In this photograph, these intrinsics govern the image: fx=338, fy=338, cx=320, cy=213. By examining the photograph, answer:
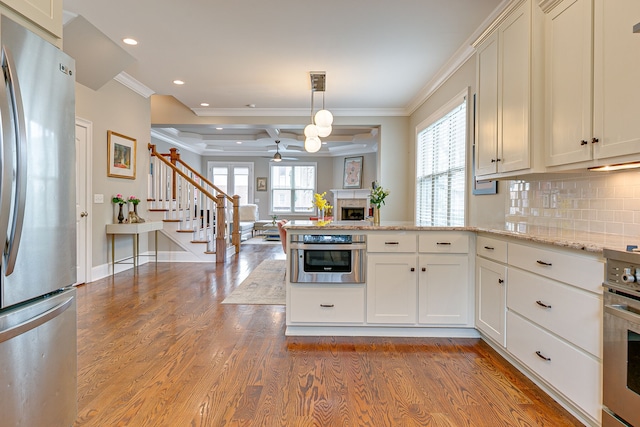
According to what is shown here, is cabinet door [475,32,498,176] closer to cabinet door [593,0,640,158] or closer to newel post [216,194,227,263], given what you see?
Result: cabinet door [593,0,640,158]

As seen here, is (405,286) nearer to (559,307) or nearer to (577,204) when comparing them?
(559,307)

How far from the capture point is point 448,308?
8.79 feet

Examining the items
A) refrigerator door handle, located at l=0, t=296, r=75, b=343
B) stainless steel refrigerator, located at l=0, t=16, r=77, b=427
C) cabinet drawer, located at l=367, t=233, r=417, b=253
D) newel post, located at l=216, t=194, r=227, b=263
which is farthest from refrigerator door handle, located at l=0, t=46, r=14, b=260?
newel post, located at l=216, t=194, r=227, b=263

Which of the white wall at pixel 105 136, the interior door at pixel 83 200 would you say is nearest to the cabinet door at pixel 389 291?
the interior door at pixel 83 200

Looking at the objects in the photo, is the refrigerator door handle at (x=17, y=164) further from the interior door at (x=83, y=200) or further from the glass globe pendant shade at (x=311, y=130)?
the interior door at (x=83, y=200)

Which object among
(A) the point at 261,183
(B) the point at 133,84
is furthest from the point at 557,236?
(A) the point at 261,183

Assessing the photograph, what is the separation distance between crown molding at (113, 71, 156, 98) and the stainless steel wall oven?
3898mm

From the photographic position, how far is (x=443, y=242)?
268 centimetres

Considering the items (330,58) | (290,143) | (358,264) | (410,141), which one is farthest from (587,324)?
(290,143)

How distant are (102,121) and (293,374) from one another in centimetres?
439

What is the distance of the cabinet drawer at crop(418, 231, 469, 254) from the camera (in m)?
2.68

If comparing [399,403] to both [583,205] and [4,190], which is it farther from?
[4,190]

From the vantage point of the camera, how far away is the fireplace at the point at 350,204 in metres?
10.1

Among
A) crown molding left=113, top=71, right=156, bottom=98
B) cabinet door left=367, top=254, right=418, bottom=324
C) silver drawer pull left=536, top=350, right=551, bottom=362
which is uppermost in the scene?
crown molding left=113, top=71, right=156, bottom=98
